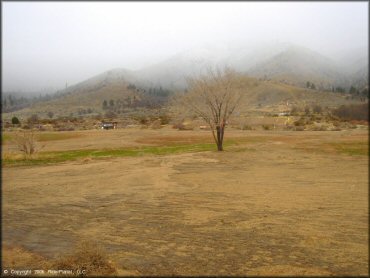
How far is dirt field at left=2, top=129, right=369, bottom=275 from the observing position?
27.6 feet

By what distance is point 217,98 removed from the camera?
34.7 meters

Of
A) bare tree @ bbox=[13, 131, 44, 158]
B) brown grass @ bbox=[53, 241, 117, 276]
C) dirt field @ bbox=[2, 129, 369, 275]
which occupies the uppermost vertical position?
bare tree @ bbox=[13, 131, 44, 158]

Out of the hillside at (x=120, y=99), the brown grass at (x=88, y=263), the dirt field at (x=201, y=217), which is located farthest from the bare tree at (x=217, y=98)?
the brown grass at (x=88, y=263)

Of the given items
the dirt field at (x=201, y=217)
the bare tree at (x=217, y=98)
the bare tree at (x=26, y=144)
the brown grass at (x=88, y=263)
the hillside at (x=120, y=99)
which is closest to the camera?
the brown grass at (x=88, y=263)

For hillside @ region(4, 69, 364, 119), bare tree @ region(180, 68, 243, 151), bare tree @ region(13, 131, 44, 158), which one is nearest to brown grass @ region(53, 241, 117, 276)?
bare tree @ region(13, 131, 44, 158)

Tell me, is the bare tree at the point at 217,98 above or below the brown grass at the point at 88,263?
above

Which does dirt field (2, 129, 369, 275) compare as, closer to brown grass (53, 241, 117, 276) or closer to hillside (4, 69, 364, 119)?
brown grass (53, 241, 117, 276)

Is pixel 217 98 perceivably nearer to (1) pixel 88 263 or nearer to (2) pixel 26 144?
(2) pixel 26 144

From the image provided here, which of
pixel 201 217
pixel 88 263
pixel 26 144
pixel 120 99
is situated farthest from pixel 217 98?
pixel 120 99

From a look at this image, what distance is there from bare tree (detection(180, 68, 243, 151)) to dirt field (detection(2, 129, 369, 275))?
12.5m

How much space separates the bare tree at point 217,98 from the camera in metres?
34.7

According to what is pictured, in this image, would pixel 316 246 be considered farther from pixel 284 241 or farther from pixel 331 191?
pixel 331 191

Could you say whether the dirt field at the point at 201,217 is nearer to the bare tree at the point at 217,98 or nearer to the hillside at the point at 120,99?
the bare tree at the point at 217,98

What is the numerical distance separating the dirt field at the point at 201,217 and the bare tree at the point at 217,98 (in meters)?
12.5
